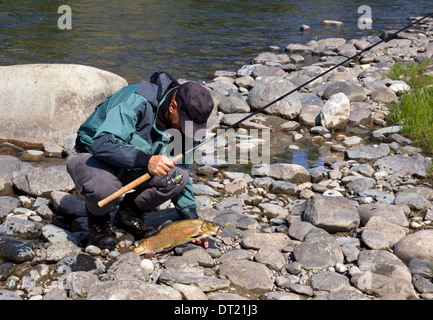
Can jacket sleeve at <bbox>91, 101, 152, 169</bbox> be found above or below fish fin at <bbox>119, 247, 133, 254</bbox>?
above

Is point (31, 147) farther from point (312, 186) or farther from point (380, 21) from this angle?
point (380, 21)

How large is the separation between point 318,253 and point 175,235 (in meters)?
0.94

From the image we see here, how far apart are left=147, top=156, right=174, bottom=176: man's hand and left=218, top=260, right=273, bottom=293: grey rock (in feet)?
2.41

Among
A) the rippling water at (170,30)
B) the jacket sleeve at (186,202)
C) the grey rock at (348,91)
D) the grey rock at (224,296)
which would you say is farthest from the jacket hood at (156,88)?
the rippling water at (170,30)

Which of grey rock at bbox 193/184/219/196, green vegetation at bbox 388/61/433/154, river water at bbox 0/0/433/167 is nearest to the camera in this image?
grey rock at bbox 193/184/219/196

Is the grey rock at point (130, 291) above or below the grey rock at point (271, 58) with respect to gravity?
below

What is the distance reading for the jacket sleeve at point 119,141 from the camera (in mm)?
3324

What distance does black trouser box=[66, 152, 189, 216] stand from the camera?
3461mm

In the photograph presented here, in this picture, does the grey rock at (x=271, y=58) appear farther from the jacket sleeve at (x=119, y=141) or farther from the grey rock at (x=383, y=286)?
the grey rock at (x=383, y=286)

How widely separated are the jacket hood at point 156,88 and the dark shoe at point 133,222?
34.1 inches

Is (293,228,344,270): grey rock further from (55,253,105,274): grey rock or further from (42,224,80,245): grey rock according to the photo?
(42,224,80,245): grey rock

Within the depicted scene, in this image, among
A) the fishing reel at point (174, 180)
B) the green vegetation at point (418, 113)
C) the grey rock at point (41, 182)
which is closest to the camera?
the fishing reel at point (174, 180)

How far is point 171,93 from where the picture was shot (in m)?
3.47

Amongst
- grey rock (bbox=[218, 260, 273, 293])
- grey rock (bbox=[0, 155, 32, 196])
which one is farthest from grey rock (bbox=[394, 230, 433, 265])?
grey rock (bbox=[0, 155, 32, 196])
